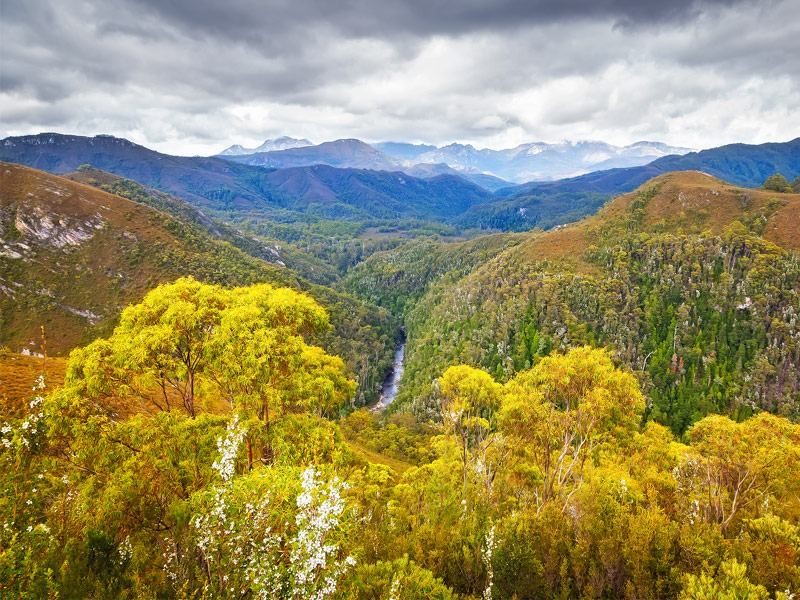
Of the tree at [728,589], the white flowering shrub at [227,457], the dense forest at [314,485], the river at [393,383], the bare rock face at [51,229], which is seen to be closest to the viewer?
the dense forest at [314,485]

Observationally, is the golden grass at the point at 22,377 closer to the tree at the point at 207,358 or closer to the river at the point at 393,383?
the tree at the point at 207,358

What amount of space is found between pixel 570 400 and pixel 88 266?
146 meters

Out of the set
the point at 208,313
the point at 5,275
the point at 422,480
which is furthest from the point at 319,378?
the point at 5,275

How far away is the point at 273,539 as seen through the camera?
957 cm

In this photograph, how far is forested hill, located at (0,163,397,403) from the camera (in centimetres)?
10112

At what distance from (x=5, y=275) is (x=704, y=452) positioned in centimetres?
15367

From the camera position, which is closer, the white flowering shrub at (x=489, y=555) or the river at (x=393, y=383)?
the white flowering shrub at (x=489, y=555)

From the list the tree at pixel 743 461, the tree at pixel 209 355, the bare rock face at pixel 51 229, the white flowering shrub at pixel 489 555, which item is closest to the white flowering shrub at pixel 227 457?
the tree at pixel 209 355

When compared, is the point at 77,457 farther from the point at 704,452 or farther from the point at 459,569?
the point at 704,452

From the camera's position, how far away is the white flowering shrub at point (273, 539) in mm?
9203

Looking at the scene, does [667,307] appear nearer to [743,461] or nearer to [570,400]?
[743,461]

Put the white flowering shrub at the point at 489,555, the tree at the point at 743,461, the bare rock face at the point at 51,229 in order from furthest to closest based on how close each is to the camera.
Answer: the bare rock face at the point at 51,229
the tree at the point at 743,461
the white flowering shrub at the point at 489,555

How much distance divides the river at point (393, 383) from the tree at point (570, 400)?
114m

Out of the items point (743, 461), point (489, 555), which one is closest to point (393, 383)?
point (743, 461)
